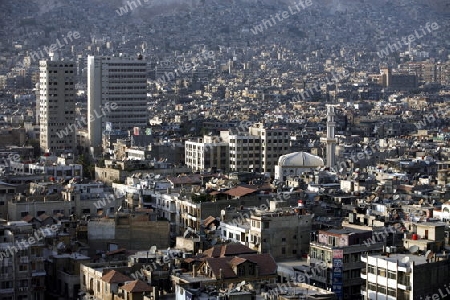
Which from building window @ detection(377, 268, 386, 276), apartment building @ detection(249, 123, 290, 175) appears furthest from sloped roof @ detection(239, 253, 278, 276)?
apartment building @ detection(249, 123, 290, 175)

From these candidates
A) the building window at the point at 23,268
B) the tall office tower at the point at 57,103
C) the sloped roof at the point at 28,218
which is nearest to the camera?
the building window at the point at 23,268

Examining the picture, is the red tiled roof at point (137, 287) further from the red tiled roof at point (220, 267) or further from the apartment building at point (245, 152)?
the apartment building at point (245, 152)

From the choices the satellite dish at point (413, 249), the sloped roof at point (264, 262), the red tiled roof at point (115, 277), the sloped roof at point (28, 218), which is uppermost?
the satellite dish at point (413, 249)

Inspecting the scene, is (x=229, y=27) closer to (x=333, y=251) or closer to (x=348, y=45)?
(x=348, y=45)

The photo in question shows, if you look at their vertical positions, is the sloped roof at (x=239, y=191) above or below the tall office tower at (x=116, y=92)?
below

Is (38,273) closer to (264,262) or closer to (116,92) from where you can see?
(264,262)

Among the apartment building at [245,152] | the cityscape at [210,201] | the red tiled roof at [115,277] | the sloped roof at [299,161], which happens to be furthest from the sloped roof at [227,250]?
the apartment building at [245,152]

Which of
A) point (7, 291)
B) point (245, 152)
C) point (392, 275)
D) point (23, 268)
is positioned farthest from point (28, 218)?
point (245, 152)
